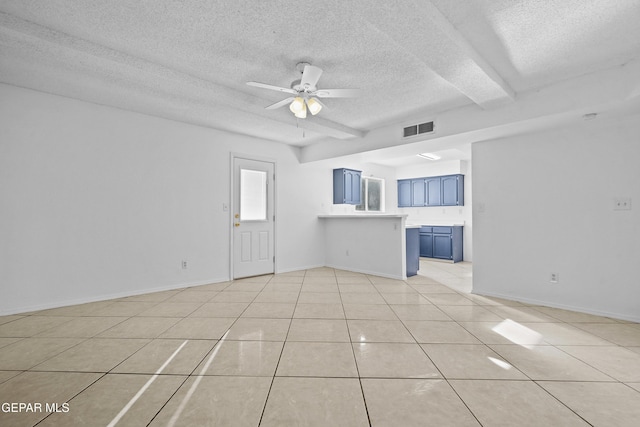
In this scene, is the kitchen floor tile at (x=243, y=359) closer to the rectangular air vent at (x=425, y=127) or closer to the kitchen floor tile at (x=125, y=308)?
the kitchen floor tile at (x=125, y=308)

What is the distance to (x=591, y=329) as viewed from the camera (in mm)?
2713

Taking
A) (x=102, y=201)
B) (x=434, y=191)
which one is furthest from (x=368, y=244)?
(x=102, y=201)

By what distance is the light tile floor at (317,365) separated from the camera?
153 centimetres

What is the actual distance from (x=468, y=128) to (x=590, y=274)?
7.23 ft

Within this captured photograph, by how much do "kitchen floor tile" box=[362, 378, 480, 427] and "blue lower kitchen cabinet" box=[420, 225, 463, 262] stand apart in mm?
5406

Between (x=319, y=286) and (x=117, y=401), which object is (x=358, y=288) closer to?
(x=319, y=286)

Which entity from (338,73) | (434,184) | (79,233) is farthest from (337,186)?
(79,233)

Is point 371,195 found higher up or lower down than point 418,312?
higher up

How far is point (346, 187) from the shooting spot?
6.53 m

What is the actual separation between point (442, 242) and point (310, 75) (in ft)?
18.8

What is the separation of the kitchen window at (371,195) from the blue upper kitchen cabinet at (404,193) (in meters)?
0.58

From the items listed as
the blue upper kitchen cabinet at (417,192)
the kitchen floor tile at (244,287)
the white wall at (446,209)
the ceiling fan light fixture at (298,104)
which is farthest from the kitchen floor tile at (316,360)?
the blue upper kitchen cabinet at (417,192)

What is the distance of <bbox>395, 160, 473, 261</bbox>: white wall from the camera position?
689 centimetres

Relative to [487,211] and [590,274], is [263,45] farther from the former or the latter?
[590,274]
